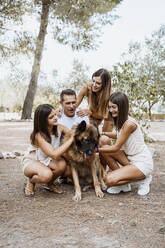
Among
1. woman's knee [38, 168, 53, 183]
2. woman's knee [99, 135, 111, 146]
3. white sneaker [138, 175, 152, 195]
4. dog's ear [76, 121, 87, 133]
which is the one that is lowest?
white sneaker [138, 175, 152, 195]

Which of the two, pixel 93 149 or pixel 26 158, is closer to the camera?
pixel 93 149

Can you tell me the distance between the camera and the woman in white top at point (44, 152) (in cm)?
371

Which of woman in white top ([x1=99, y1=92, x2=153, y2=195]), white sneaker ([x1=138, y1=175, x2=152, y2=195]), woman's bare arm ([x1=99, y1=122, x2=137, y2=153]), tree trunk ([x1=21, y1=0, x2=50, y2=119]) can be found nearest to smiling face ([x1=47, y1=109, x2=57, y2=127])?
woman in white top ([x1=99, y1=92, x2=153, y2=195])

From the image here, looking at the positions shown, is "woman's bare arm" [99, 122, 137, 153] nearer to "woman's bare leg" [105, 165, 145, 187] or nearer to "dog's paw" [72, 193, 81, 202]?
"woman's bare leg" [105, 165, 145, 187]

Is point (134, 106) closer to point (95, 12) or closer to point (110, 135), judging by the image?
point (110, 135)

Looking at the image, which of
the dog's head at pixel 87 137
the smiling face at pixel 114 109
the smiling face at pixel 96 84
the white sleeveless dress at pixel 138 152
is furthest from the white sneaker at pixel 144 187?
the smiling face at pixel 96 84

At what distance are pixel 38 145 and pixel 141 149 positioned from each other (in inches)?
65.0

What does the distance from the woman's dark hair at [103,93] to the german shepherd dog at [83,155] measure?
1.03m

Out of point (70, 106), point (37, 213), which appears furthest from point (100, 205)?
point (70, 106)

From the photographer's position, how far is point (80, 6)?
14.9 metres

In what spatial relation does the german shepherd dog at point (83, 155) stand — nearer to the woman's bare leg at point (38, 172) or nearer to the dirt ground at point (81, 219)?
the dirt ground at point (81, 219)

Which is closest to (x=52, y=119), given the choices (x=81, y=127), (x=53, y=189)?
(x=81, y=127)

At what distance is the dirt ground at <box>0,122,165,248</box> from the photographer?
2.43m

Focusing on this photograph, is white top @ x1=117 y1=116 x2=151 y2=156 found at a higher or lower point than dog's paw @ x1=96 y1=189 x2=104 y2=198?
higher
